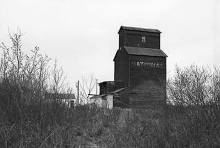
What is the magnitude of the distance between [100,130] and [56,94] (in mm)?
1946

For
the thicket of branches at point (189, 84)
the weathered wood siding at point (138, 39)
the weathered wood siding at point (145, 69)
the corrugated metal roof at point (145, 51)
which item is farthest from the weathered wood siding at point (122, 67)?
the thicket of branches at point (189, 84)

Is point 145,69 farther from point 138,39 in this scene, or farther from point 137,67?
point 138,39

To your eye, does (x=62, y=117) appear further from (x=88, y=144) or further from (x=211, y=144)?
(x=211, y=144)

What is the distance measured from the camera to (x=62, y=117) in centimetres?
627

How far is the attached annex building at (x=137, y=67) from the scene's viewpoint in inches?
1310

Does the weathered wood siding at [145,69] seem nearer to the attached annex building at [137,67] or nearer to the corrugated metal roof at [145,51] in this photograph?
the attached annex building at [137,67]

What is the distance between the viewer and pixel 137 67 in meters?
34.0

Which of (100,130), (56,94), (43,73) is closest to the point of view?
(56,94)

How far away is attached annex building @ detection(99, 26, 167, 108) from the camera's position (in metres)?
33.3

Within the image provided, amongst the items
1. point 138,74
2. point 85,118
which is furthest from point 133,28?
point 85,118

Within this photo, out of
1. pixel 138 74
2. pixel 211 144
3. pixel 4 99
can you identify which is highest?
pixel 138 74

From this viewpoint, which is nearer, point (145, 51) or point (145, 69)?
point (145, 69)

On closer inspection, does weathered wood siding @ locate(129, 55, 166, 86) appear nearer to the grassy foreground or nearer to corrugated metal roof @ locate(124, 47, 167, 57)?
corrugated metal roof @ locate(124, 47, 167, 57)

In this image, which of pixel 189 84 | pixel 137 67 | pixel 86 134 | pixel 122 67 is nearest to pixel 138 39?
pixel 137 67
